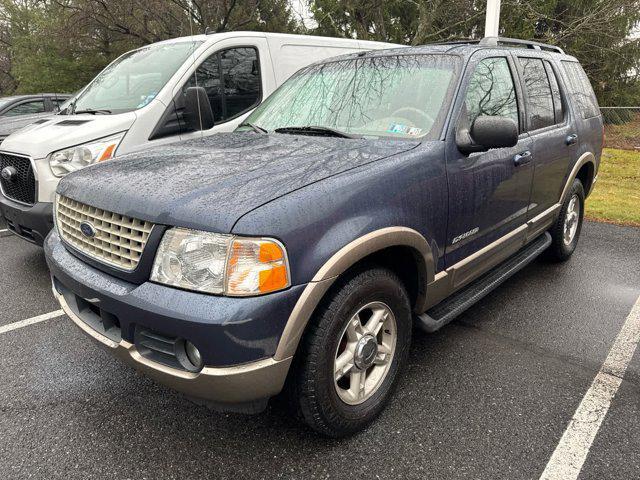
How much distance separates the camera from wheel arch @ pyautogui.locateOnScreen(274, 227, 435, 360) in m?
1.88

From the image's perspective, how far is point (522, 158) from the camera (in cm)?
316

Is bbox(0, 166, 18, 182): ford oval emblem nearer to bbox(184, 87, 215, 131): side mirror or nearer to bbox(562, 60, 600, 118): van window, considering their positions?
bbox(184, 87, 215, 131): side mirror

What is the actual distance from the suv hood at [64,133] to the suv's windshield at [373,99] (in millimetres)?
1534

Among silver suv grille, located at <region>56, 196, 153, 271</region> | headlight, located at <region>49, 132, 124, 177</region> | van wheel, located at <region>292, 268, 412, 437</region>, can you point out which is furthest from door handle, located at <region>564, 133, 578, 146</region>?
headlight, located at <region>49, 132, 124, 177</region>

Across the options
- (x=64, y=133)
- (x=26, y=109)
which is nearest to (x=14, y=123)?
(x=26, y=109)

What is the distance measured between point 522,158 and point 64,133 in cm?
364

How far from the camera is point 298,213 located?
1887mm

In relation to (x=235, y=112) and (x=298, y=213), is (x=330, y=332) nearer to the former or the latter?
(x=298, y=213)

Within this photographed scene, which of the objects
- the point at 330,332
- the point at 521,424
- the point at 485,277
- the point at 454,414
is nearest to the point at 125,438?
the point at 330,332

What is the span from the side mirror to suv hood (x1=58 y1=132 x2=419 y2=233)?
1.37 metres

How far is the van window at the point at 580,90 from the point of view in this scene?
421 cm

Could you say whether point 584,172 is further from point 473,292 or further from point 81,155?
point 81,155

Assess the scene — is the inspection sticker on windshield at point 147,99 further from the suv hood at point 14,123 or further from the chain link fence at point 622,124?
the chain link fence at point 622,124

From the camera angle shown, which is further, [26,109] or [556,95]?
[26,109]
